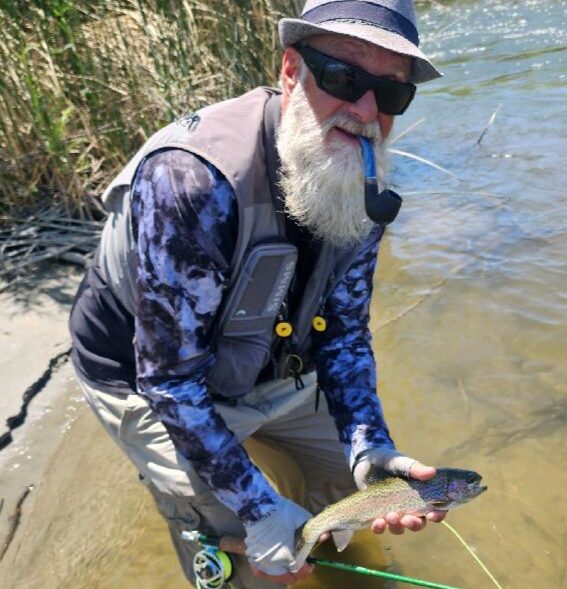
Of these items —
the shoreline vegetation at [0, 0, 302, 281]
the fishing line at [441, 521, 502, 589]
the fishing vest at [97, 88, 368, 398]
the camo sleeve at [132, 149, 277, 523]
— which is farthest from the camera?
the shoreline vegetation at [0, 0, 302, 281]

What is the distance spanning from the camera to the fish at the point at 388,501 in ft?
8.24

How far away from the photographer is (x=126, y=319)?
2.77 meters

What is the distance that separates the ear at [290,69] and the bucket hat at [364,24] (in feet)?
0.11

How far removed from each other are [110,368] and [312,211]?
3.41ft

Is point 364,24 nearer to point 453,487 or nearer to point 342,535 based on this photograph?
point 453,487

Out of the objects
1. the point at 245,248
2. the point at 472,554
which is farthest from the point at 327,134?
the point at 472,554

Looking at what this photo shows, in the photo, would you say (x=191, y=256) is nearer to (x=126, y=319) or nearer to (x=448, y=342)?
(x=126, y=319)

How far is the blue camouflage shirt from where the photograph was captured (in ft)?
7.53

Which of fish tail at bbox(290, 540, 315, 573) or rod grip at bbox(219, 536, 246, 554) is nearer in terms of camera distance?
fish tail at bbox(290, 540, 315, 573)

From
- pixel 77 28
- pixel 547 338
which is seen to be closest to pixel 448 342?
pixel 547 338

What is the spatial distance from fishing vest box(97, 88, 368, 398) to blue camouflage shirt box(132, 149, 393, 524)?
70 millimetres

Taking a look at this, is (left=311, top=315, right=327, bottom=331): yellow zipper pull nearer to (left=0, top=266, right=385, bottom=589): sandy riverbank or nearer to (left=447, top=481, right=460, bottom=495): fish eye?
(left=447, top=481, right=460, bottom=495): fish eye

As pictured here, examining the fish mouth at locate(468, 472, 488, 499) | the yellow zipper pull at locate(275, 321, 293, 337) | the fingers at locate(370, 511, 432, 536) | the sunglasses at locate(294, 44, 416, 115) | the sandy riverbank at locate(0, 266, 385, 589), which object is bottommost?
the sandy riverbank at locate(0, 266, 385, 589)

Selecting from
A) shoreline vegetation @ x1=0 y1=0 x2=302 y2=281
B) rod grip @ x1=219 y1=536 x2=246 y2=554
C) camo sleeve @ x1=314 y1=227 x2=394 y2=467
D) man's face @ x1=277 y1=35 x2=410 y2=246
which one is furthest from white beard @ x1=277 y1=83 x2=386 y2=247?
shoreline vegetation @ x1=0 y1=0 x2=302 y2=281
